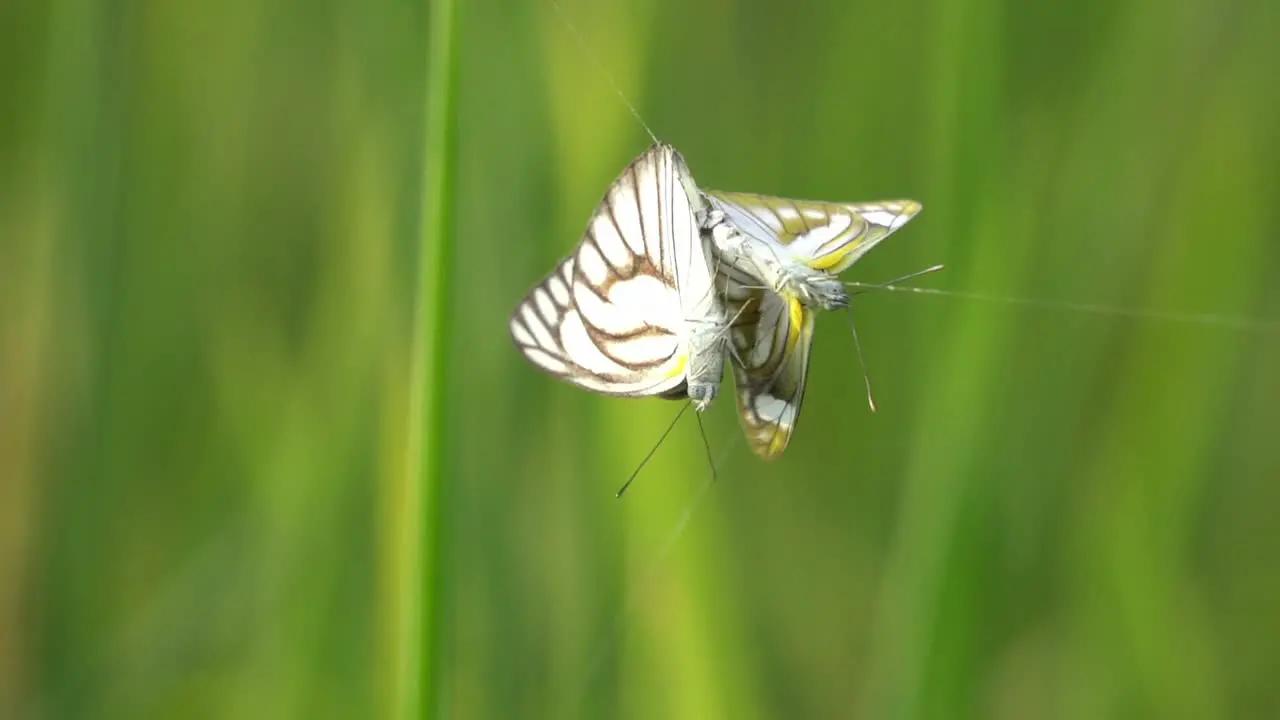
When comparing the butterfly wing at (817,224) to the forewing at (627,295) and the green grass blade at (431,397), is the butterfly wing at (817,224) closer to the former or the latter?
the forewing at (627,295)

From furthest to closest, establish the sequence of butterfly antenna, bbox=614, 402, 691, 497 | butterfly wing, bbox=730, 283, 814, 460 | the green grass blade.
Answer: butterfly antenna, bbox=614, 402, 691, 497, butterfly wing, bbox=730, 283, 814, 460, the green grass blade

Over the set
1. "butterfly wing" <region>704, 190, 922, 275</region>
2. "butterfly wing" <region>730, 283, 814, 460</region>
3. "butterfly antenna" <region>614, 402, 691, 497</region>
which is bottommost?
"butterfly antenna" <region>614, 402, 691, 497</region>

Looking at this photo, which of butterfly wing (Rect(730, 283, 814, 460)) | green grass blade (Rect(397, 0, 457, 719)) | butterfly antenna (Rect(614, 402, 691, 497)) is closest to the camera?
green grass blade (Rect(397, 0, 457, 719))

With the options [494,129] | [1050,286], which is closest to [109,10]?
[494,129]

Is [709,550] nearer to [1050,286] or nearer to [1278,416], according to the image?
[1050,286]

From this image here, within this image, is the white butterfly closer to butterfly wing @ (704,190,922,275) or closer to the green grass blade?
butterfly wing @ (704,190,922,275)

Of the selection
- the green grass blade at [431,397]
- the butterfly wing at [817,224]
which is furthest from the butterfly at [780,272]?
the green grass blade at [431,397]

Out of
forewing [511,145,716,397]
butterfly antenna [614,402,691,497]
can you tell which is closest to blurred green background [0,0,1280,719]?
butterfly antenna [614,402,691,497]

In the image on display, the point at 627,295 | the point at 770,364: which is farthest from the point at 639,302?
the point at 770,364
